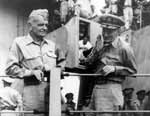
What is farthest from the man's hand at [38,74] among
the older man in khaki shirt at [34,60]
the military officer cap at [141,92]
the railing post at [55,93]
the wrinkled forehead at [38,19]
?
the military officer cap at [141,92]

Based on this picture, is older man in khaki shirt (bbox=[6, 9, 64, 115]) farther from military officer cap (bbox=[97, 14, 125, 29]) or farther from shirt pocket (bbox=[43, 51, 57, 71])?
military officer cap (bbox=[97, 14, 125, 29])

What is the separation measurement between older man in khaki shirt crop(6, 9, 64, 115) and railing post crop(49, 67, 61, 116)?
0.18 m

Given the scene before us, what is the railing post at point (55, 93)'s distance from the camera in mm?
7480

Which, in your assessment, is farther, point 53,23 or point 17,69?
point 53,23

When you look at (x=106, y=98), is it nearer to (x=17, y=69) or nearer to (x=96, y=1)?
(x=17, y=69)

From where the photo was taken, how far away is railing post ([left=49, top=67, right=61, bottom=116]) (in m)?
7.48

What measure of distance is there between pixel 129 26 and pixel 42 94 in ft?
16.5

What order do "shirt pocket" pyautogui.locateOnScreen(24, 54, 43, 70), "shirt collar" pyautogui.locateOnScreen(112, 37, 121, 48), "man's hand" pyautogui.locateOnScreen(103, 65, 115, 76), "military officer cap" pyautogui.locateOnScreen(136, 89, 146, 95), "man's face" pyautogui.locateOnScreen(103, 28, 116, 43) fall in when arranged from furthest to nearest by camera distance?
"military officer cap" pyautogui.locateOnScreen(136, 89, 146, 95)
"shirt collar" pyautogui.locateOnScreen(112, 37, 121, 48)
"man's face" pyautogui.locateOnScreen(103, 28, 116, 43)
"shirt pocket" pyautogui.locateOnScreen(24, 54, 43, 70)
"man's hand" pyautogui.locateOnScreen(103, 65, 115, 76)

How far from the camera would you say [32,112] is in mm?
7703

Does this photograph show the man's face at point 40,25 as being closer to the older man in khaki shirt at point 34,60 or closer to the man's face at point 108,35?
the older man in khaki shirt at point 34,60

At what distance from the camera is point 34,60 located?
8.28m

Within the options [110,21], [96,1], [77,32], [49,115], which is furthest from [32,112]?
[96,1]

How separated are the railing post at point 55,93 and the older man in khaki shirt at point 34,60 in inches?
7.1

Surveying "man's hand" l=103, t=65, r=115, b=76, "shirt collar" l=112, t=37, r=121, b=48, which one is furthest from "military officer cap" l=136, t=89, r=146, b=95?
"man's hand" l=103, t=65, r=115, b=76
